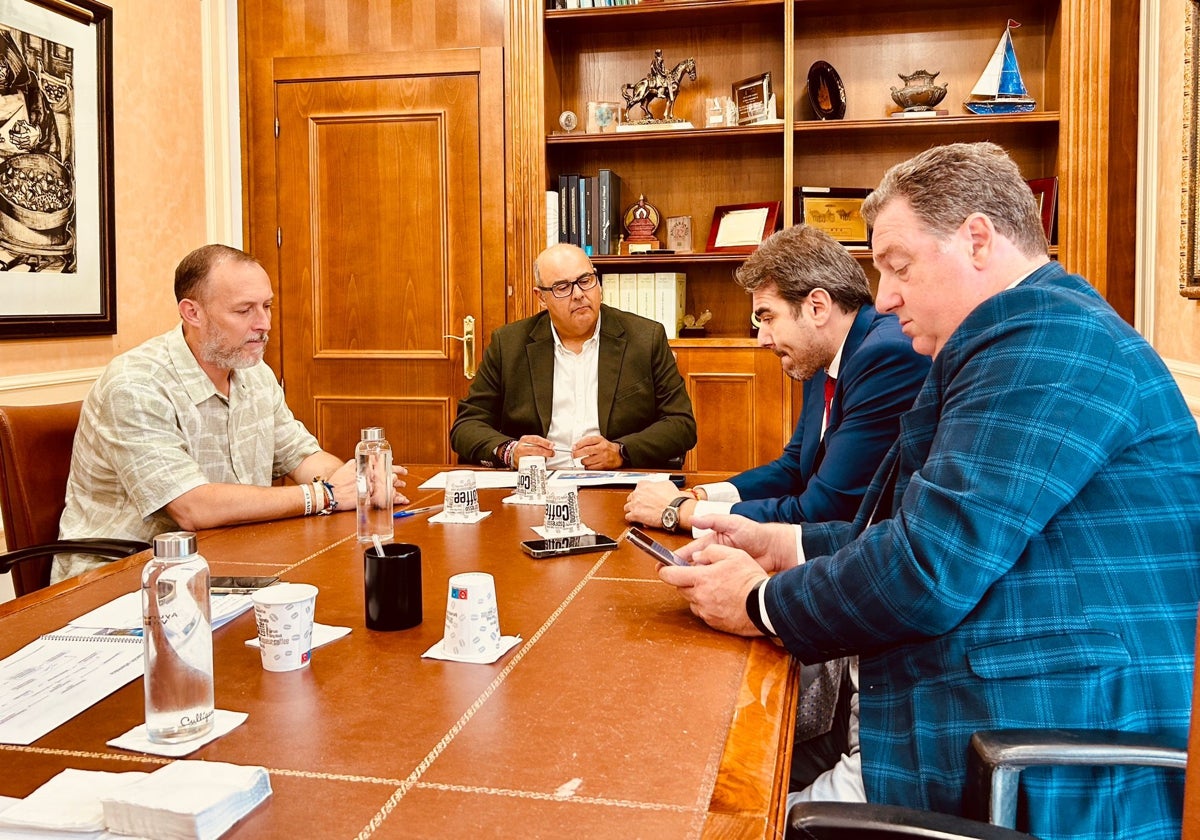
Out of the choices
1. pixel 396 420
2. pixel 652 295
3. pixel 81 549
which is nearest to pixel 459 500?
pixel 81 549

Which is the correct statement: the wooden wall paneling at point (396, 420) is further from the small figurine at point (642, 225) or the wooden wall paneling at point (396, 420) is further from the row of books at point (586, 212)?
the small figurine at point (642, 225)

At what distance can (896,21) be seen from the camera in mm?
4121

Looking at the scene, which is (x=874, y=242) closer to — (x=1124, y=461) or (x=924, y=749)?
(x=1124, y=461)

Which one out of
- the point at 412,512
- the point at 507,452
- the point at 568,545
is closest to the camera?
the point at 568,545

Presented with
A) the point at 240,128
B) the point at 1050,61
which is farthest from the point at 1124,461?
the point at 240,128

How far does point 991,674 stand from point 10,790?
105 cm

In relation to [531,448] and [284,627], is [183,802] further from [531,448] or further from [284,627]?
[531,448]

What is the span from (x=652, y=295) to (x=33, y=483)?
2.57m

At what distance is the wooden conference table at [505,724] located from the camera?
2.94 ft

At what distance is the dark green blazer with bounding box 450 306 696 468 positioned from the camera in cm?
330

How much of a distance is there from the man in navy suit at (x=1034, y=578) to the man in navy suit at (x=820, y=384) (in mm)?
658

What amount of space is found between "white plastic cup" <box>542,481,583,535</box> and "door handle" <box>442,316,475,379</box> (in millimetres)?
2438

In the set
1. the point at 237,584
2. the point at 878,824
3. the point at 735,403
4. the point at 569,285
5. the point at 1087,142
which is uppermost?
the point at 1087,142

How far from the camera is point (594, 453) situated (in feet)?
9.61
